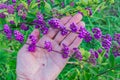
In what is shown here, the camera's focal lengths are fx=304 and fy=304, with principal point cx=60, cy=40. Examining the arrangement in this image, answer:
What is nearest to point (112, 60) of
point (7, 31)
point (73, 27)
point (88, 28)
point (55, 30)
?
point (73, 27)

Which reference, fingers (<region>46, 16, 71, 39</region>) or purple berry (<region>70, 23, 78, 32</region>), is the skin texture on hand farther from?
purple berry (<region>70, 23, 78, 32</region>)

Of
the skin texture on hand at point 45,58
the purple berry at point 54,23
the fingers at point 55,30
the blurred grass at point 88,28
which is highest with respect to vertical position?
the purple berry at point 54,23

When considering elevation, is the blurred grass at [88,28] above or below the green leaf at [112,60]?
below

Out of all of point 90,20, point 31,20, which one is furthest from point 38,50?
point 90,20

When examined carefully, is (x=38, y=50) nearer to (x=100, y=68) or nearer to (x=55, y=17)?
(x=55, y=17)

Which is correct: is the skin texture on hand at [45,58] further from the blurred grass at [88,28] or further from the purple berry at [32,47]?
the blurred grass at [88,28]

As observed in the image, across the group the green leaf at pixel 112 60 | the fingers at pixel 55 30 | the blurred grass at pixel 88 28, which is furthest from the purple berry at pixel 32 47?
the green leaf at pixel 112 60

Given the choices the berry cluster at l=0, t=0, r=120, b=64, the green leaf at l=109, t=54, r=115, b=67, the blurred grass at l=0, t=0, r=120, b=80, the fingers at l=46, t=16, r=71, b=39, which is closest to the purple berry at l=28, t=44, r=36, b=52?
the berry cluster at l=0, t=0, r=120, b=64

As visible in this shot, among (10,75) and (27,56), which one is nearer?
(27,56)

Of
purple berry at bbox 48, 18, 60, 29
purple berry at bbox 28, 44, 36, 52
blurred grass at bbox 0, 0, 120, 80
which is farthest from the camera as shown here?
blurred grass at bbox 0, 0, 120, 80
